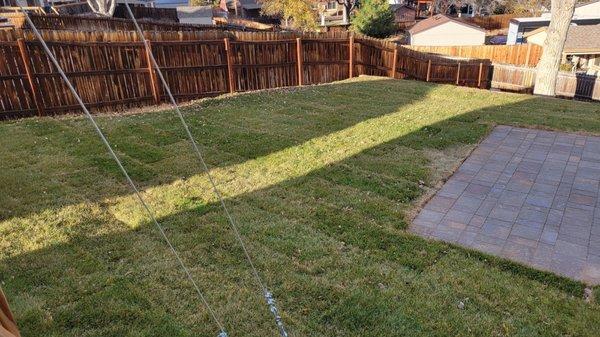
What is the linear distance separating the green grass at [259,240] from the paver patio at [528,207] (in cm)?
31

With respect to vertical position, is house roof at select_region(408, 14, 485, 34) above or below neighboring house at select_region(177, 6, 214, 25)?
below

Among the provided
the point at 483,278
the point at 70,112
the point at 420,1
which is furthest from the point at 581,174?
the point at 420,1

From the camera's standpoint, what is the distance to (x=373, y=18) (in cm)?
3578

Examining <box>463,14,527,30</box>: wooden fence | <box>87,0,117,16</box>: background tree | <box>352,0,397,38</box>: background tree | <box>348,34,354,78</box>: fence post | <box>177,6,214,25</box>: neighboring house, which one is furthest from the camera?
<box>463,14,527,30</box>: wooden fence

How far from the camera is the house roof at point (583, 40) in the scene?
27141mm

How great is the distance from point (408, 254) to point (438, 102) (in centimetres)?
717

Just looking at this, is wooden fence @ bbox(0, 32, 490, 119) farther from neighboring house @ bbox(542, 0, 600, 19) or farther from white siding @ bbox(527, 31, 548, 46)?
neighboring house @ bbox(542, 0, 600, 19)

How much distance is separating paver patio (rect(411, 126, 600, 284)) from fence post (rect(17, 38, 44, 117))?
335 inches

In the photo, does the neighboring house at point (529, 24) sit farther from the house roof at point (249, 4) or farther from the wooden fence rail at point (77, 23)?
the house roof at point (249, 4)

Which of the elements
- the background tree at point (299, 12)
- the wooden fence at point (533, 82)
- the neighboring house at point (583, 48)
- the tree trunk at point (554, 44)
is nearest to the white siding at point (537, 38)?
the neighboring house at point (583, 48)

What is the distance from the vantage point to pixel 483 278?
13.0 feet

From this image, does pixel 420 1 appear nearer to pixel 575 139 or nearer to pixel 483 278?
pixel 575 139

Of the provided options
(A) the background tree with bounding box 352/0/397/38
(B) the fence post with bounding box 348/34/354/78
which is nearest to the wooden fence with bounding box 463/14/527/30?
(A) the background tree with bounding box 352/0/397/38

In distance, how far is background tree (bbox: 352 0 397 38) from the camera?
35706 mm
